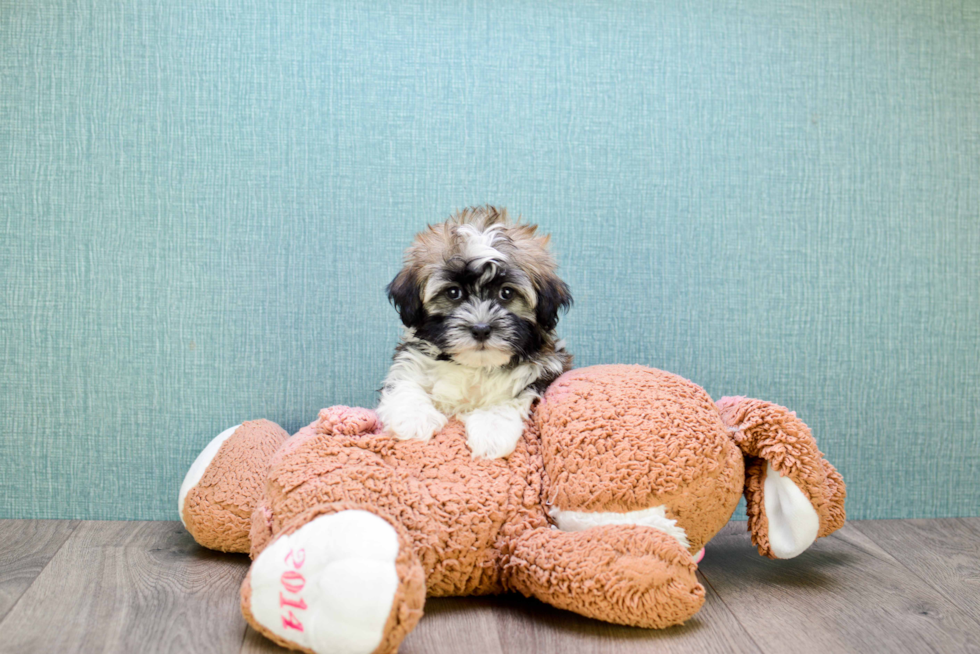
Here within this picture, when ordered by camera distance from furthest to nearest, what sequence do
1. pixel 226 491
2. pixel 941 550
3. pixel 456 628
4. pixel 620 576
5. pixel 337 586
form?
pixel 941 550 → pixel 226 491 → pixel 456 628 → pixel 620 576 → pixel 337 586

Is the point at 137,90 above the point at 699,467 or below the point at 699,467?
above

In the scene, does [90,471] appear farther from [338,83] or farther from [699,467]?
[699,467]

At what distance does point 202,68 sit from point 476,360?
136 centimetres

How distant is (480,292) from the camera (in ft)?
5.75

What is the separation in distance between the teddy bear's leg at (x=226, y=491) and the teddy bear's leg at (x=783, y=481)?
50.3 inches

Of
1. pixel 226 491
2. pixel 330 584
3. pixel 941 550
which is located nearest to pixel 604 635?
pixel 330 584

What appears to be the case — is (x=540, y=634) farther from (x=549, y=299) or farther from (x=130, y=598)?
(x=130, y=598)

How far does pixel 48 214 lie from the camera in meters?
2.28

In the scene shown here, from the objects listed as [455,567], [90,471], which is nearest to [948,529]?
[455,567]

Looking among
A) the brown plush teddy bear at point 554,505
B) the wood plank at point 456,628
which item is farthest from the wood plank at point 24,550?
→ the wood plank at point 456,628

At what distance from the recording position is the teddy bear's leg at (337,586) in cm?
129

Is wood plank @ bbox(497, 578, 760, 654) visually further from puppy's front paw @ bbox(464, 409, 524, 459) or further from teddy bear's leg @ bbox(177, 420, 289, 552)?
teddy bear's leg @ bbox(177, 420, 289, 552)

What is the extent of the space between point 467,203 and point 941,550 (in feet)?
5.82

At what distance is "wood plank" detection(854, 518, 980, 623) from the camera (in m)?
1.88
